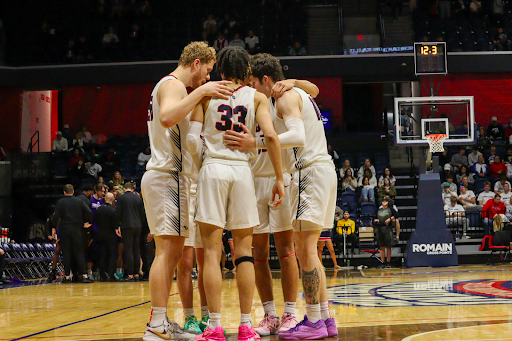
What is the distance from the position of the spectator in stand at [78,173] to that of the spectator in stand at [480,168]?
12.1 metres

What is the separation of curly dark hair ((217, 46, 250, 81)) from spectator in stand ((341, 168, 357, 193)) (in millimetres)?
13353

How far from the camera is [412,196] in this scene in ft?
59.1

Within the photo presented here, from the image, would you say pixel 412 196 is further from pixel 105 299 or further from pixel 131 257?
pixel 105 299

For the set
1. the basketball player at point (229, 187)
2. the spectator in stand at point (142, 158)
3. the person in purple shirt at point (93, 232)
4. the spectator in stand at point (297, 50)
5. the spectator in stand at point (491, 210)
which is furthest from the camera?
the spectator in stand at point (297, 50)

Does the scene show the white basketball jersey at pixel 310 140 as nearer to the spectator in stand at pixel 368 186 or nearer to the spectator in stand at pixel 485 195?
the spectator in stand at pixel 368 186

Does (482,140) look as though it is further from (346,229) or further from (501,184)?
(346,229)

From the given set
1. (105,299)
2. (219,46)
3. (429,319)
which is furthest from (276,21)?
(429,319)

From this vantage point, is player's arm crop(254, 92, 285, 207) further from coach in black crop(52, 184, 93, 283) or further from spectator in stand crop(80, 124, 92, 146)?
spectator in stand crop(80, 124, 92, 146)

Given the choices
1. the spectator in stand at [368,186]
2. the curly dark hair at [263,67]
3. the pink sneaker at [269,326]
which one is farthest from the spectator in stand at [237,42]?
the pink sneaker at [269,326]

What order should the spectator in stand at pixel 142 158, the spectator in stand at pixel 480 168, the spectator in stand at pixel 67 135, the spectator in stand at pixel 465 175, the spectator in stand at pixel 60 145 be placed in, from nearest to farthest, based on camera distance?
the spectator in stand at pixel 465 175, the spectator in stand at pixel 480 168, the spectator in stand at pixel 142 158, the spectator in stand at pixel 60 145, the spectator in stand at pixel 67 135

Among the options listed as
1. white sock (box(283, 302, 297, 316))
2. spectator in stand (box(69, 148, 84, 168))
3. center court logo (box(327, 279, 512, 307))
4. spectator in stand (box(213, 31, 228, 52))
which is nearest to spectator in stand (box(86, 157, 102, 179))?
spectator in stand (box(69, 148, 84, 168))

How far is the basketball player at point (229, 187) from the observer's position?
3.81 m

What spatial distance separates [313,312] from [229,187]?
1111mm

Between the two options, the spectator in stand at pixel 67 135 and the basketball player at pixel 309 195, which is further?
the spectator in stand at pixel 67 135
